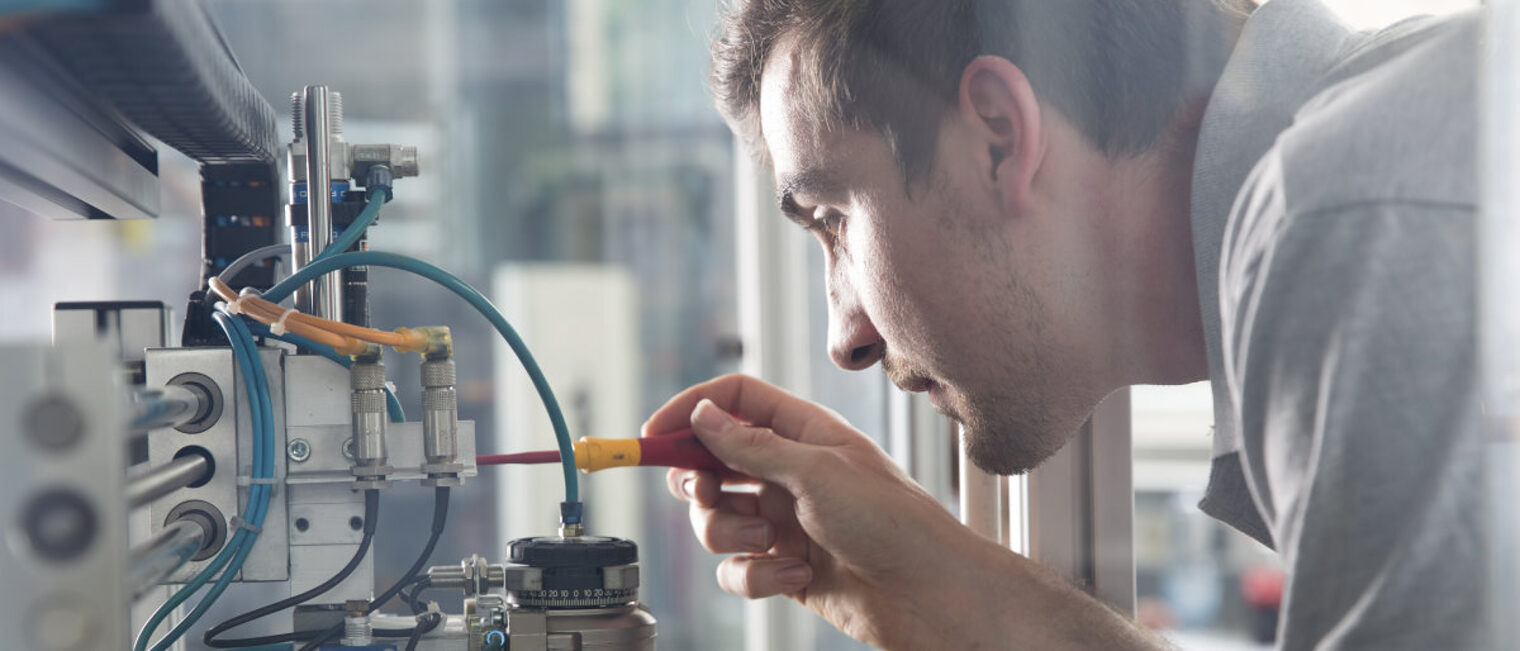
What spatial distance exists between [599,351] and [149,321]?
129 centimetres

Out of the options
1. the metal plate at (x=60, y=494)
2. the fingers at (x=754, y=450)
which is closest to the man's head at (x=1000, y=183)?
the fingers at (x=754, y=450)

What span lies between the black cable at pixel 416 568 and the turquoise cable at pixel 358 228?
16 cm

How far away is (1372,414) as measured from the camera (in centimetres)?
51

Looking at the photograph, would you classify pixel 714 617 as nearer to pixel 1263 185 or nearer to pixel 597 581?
pixel 597 581

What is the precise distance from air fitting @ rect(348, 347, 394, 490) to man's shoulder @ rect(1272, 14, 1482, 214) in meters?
0.50

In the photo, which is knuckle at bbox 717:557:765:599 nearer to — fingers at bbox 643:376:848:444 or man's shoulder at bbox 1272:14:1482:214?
fingers at bbox 643:376:848:444

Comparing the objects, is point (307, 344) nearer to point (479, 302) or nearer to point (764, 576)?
point (479, 302)

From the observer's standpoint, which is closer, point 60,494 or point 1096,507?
point 60,494

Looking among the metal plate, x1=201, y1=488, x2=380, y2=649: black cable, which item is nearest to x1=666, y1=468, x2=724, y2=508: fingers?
x1=201, y1=488, x2=380, y2=649: black cable

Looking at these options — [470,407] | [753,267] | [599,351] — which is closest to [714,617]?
[599,351]

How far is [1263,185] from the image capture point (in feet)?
1.89

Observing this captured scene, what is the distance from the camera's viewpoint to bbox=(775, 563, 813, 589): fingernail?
100cm

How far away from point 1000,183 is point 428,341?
411 millimetres

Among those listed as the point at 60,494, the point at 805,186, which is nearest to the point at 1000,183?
the point at 805,186
